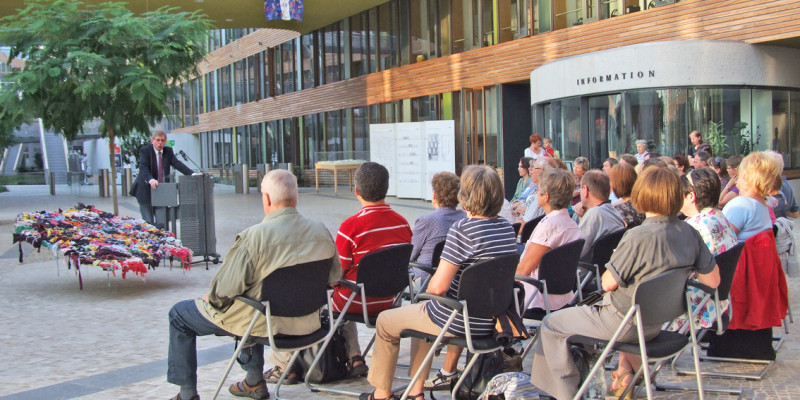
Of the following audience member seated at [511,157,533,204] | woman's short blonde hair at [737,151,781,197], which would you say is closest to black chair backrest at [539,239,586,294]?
woman's short blonde hair at [737,151,781,197]

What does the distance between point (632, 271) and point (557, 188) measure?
4.07 ft

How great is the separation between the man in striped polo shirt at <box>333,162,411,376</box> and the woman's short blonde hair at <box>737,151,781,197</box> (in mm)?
2189

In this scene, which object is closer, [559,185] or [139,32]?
[559,185]

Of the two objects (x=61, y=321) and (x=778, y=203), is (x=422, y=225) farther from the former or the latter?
(x=61, y=321)

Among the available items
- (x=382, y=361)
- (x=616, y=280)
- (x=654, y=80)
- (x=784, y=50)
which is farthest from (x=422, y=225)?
(x=784, y=50)

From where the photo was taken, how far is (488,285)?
400 cm

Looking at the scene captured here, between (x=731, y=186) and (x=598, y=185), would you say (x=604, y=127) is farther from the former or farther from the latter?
(x=598, y=185)

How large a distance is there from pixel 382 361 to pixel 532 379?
2.54ft

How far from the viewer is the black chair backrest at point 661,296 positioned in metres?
3.69

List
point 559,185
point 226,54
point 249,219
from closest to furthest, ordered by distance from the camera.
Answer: point 559,185 → point 249,219 → point 226,54

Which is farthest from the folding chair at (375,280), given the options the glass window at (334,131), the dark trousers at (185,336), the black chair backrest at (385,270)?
the glass window at (334,131)

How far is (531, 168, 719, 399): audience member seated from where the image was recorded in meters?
3.88

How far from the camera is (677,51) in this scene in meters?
15.0

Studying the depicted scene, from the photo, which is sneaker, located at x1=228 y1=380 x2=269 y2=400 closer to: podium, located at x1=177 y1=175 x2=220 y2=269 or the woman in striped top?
→ the woman in striped top
